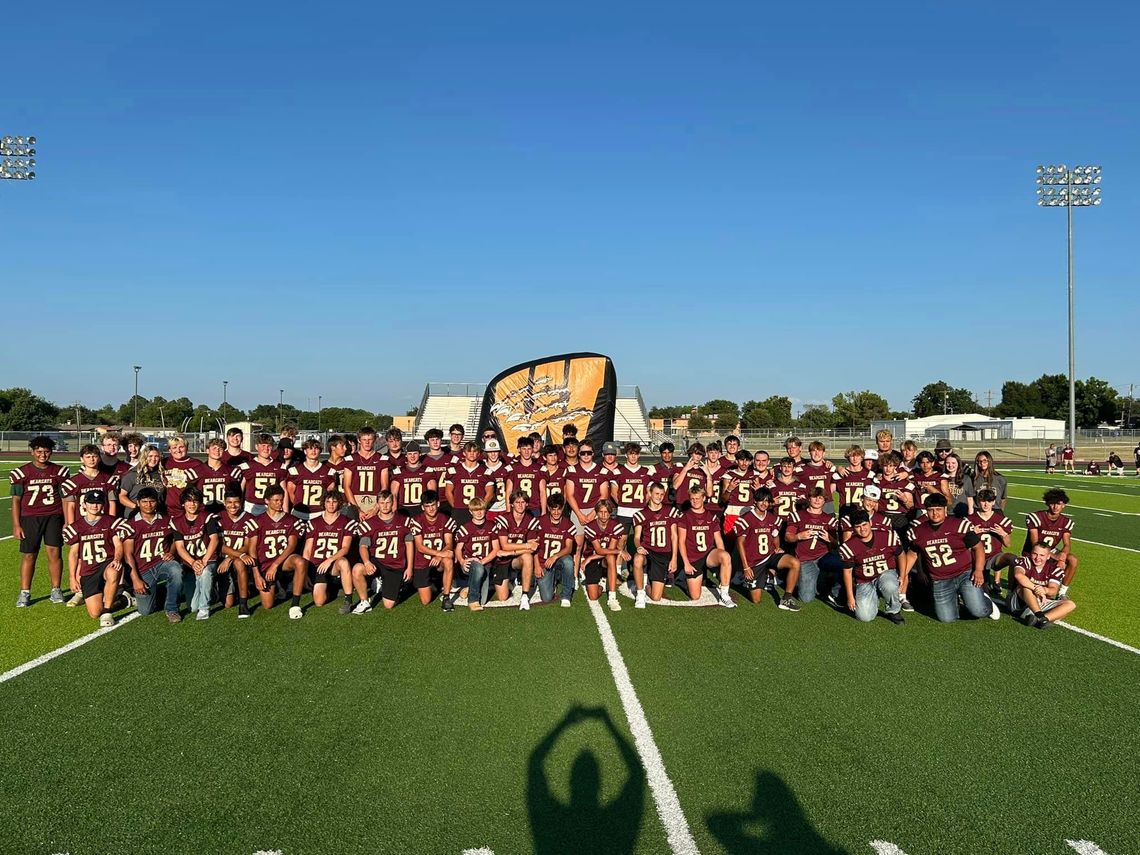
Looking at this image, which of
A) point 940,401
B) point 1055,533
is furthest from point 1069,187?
point 940,401

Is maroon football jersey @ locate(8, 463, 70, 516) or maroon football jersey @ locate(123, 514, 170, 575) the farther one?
maroon football jersey @ locate(8, 463, 70, 516)

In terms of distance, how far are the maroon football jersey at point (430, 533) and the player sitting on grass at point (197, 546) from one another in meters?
1.83

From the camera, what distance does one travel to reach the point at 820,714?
4512mm

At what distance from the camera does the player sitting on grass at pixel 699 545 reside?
7.46m

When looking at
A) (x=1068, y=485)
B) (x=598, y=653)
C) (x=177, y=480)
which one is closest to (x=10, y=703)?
(x=177, y=480)

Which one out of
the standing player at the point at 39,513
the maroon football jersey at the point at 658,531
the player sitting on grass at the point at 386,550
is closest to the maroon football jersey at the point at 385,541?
the player sitting on grass at the point at 386,550

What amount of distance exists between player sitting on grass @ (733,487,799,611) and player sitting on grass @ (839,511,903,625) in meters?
0.55

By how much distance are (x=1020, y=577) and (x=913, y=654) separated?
5.50 ft

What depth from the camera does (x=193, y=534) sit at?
22.5 feet

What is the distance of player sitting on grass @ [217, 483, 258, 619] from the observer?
269 inches

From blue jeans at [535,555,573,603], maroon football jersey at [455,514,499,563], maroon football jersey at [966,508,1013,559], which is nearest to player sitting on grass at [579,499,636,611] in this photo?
blue jeans at [535,555,573,603]

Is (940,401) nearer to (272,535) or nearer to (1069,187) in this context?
(1069,187)

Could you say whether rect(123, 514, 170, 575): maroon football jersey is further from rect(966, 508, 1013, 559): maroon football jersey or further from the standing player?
rect(966, 508, 1013, 559): maroon football jersey

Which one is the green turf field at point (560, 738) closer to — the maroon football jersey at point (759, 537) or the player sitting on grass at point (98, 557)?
the player sitting on grass at point (98, 557)
